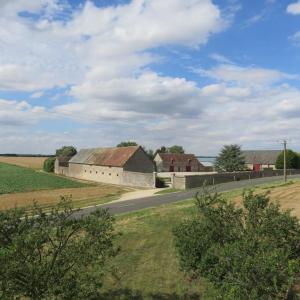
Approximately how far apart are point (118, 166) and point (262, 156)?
153 ft

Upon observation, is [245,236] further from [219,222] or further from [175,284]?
[175,284]

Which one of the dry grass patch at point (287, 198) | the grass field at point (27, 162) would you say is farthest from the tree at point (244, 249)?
the grass field at point (27, 162)

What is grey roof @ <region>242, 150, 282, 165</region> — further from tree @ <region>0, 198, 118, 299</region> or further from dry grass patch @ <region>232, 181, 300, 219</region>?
tree @ <region>0, 198, 118, 299</region>

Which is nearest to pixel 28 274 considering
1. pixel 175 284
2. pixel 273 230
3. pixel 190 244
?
pixel 190 244

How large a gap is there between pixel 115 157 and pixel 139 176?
10261mm

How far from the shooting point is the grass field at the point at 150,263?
19.2 m

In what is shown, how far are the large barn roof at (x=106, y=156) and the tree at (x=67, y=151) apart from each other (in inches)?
1289

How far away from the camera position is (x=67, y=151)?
12112 cm

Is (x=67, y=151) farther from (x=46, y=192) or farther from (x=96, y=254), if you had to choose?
(x=96, y=254)

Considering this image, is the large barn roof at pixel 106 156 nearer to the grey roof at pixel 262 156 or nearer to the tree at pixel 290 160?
the tree at pixel 290 160

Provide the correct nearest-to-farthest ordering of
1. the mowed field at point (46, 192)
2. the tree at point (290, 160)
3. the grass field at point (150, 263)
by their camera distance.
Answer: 1. the grass field at point (150, 263)
2. the mowed field at point (46, 192)
3. the tree at point (290, 160)

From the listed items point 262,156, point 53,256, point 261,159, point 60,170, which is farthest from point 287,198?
point 60,170

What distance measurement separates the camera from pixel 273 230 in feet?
47.2

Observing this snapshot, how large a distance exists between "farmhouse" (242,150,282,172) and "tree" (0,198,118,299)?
283 ft
